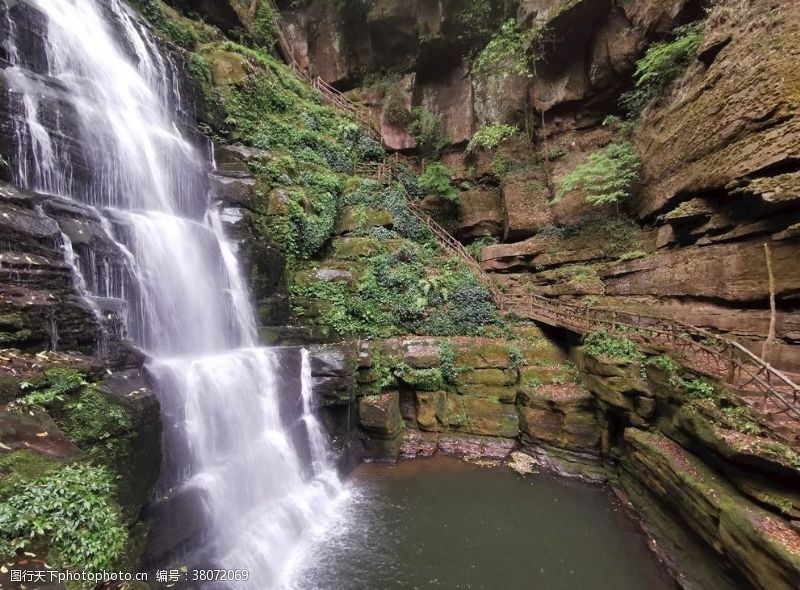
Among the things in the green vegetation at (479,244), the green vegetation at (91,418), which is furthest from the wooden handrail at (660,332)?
the green vegetation at (91,418)

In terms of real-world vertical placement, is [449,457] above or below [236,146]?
below

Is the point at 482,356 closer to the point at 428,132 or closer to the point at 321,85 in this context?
the point at 428,132

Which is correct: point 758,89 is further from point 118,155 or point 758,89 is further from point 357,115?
point 357,115

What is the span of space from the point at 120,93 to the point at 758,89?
54.7ft

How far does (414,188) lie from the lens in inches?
806

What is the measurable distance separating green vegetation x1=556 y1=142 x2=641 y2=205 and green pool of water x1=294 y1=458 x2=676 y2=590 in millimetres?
10333

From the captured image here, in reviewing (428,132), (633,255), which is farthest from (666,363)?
(428,132)

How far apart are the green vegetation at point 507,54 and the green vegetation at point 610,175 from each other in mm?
6154

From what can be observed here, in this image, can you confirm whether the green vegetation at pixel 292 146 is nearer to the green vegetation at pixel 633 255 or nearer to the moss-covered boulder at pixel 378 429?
the moss-covered boulder at pixel 378 429

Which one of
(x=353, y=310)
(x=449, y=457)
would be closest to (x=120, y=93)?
(x=353, y=310)

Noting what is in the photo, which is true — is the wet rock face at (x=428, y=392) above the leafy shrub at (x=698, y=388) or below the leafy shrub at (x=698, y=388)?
below

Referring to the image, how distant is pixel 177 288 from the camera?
8883 millimetres

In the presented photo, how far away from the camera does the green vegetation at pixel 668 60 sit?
11.5 meters

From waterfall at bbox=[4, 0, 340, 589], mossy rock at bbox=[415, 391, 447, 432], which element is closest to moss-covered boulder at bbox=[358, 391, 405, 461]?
mossy rock at bbox=[415, 391, 447, 432]
